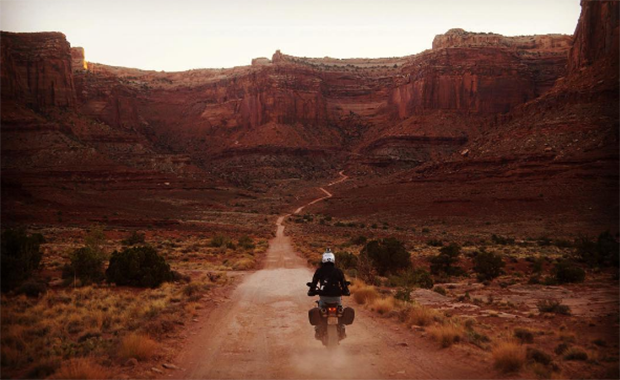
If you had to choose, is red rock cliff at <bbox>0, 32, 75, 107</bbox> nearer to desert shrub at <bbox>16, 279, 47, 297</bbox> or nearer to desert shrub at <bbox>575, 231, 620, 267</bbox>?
desert shrub at <bbox>16, 279, 47, 297</bbox>

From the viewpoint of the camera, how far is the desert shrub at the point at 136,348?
8.34 meters

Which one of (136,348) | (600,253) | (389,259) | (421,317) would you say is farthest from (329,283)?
(600,253)

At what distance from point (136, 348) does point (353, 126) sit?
138 metres

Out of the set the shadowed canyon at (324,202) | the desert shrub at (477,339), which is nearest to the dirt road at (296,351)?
the shadowed canyon at (324,202)

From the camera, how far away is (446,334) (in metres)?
9.48

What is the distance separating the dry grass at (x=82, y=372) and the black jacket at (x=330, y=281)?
3.81m

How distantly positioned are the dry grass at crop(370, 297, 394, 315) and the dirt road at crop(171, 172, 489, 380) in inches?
13.0

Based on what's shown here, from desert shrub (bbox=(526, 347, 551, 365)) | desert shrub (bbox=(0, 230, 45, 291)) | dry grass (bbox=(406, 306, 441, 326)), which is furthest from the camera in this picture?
desert shrub (bbox=(0, 230, 45, 291))

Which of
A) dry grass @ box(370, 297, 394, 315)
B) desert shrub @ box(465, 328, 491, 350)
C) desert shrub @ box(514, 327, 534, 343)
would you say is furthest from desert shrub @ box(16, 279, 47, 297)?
desert shrub @ box(514, 327, 534, 343)

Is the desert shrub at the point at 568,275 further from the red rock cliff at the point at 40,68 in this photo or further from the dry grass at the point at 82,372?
the red rock cliff at the point at 40,68

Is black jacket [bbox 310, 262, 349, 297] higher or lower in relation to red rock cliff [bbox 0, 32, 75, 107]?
lower

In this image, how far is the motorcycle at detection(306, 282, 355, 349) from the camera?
28.8ft

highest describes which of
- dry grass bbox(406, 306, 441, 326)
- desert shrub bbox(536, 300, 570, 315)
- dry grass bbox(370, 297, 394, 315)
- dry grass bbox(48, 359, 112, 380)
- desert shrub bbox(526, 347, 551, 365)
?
dry grass bbox(48, 359, 112, 380)

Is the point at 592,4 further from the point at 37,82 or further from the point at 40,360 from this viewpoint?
the point at 37,82
